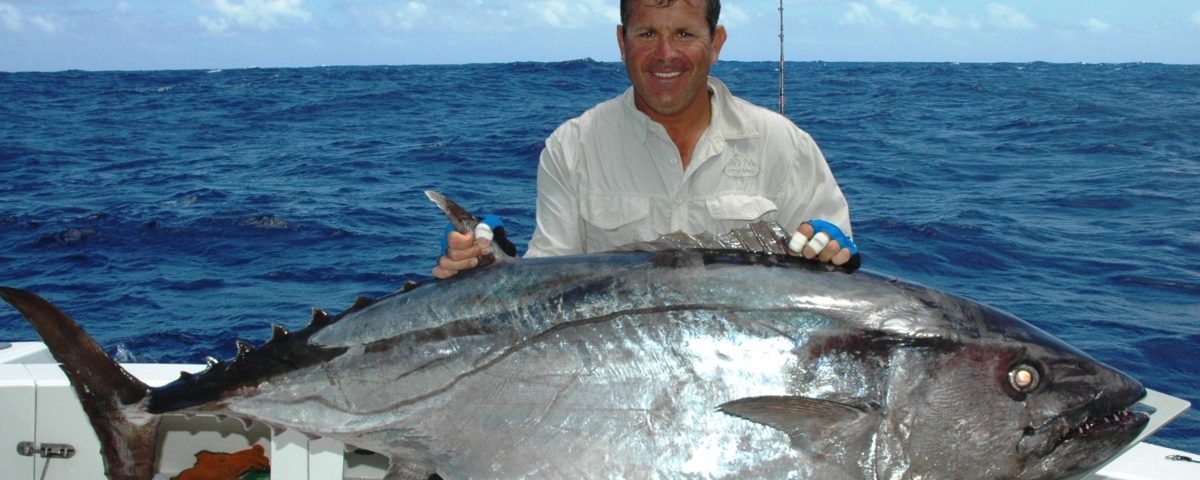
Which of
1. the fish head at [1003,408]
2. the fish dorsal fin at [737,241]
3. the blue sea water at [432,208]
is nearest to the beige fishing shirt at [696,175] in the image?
the fish dorsal fin at [737,241]

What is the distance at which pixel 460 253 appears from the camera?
104 inches

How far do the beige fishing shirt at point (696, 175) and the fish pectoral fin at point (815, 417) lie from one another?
3.57ft

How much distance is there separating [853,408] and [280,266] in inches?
299

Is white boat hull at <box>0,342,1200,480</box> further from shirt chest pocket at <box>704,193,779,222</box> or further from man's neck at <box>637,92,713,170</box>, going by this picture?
man's neck at <box>637,92,713,170</box>

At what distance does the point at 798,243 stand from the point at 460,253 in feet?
2.90

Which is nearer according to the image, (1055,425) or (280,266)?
(1055,425)

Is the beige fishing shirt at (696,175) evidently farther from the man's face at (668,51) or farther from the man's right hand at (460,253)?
the man's right hand at (460,253)

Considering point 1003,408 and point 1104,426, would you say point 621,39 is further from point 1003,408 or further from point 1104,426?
point 1104,426

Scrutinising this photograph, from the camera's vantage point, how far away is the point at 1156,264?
8.77 metres

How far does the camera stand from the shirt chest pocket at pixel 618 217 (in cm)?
331

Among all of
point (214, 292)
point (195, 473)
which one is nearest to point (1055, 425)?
point (195, 473)

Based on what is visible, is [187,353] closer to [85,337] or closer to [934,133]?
[85,337]

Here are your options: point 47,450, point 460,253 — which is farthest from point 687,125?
point 47,450

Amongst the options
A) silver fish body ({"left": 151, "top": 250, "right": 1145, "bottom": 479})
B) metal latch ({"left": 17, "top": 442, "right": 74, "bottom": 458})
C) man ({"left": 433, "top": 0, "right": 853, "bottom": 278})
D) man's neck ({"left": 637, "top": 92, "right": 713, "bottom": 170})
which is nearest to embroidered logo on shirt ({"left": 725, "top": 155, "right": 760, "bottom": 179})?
man ({"left": 433, "top": 0, "right": 853, "bottom": 278})
